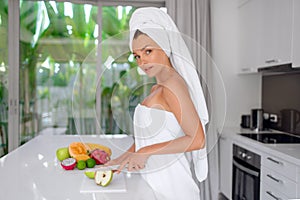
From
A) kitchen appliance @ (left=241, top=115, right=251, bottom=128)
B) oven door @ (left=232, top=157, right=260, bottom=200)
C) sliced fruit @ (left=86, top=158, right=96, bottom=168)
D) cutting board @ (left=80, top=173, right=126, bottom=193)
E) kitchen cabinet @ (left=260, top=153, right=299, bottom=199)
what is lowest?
oven door @ (left=232, top=157, right=260, bottom=200)

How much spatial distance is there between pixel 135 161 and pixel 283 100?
2516 mm

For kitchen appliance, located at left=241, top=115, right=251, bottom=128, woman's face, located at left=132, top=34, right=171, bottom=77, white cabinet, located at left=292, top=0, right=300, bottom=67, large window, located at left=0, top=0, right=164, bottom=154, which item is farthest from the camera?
large window, located at left=0, top=0, right=164, bottom=154

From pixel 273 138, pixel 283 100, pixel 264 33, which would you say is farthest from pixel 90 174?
pixel 283 100


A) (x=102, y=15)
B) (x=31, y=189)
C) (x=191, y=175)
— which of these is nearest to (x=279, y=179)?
(x=191, y=175)

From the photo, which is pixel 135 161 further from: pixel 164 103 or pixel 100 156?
pixel 100 156

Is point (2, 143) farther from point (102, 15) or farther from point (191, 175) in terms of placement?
point (191, 175)

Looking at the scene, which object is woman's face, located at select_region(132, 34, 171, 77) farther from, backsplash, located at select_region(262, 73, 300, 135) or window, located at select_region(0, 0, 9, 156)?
window, located at select_region(0, 0, 9, 156)

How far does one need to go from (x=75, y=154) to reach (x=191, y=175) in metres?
0.45

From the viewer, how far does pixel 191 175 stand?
33.1 inches

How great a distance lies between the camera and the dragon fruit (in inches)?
38.7

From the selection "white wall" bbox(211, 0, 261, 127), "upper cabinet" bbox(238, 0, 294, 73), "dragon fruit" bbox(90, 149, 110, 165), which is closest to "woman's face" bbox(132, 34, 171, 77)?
"dragon fruit" bbox(90, 149, 110, 165)

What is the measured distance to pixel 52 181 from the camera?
42.6 inches

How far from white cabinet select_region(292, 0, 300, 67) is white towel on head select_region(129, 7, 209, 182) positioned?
1722 millimetres

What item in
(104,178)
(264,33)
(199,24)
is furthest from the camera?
(199,24)
